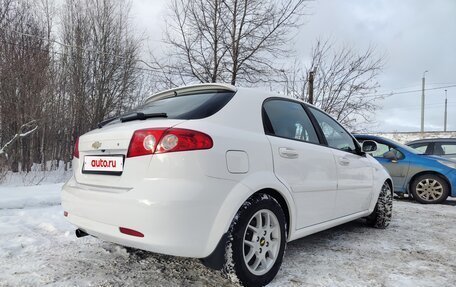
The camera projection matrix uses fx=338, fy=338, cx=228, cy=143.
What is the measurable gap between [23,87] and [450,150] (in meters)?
13.5

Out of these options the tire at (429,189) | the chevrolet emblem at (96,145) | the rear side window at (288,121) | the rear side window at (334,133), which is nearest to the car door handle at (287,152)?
the rear side window at (288,121)

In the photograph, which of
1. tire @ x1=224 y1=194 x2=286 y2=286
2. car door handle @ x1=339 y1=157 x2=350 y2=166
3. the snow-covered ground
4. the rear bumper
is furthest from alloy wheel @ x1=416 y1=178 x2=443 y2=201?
the rear bumper

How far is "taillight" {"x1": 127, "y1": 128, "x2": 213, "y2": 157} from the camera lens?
86.1 inches

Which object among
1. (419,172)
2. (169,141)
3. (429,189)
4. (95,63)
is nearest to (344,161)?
(169,141)

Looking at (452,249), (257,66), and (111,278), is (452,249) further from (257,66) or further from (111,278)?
(257,66)

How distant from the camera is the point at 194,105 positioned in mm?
2580

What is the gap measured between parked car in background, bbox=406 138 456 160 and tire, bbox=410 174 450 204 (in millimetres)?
1750

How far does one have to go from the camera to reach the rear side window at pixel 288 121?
2.89 m

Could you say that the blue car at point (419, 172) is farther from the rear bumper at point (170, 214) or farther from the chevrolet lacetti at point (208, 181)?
the rear bumper at point (170, 214)

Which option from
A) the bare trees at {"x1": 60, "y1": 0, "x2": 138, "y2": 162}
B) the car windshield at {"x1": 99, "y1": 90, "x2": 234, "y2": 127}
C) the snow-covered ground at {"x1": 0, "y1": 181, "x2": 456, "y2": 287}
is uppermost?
the bare trees at {"x1": 60, "y1": 0, "x2": 138, "y2": 162}

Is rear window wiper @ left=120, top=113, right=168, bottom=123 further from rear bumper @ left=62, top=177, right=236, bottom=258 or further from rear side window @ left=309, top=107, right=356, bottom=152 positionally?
rear side window @ left=309, top=107, right=356, bottom=152

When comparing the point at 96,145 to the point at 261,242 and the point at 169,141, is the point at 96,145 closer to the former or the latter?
the point at 169,141

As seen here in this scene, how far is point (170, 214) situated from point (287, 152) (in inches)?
46.9

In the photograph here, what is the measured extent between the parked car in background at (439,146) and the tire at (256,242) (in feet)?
25.3
